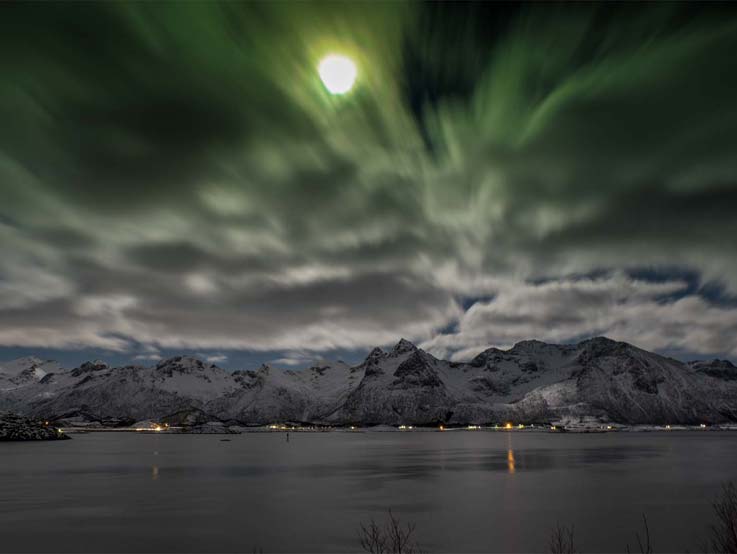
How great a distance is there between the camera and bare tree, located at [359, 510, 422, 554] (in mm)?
28997

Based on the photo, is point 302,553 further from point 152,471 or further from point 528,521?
point 152,471

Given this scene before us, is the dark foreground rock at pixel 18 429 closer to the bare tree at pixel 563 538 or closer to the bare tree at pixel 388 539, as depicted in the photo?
the bare tree at pixel 388 539

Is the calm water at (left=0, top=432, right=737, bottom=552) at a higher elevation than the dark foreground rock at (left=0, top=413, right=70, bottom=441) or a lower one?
lower

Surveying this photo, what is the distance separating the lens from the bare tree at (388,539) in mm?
28997

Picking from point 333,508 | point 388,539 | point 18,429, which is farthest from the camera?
point 18,429

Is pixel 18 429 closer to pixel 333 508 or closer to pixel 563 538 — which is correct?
pixel 333 508

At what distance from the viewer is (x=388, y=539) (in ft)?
108

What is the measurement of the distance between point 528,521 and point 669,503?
1610 cm

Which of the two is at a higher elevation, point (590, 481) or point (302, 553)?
point (590, 481)

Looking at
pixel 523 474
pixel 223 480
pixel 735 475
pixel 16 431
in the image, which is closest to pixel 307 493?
pixel 223 480

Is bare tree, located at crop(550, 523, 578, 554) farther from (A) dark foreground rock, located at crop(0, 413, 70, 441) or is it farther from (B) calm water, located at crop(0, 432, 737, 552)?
(A) dark foreground rock, located at crop(0, 413, 70, 441)

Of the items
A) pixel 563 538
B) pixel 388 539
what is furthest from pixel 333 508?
A: pixel 563 538

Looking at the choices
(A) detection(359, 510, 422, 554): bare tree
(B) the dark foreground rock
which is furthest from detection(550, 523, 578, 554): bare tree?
(B) the dark foreground rock

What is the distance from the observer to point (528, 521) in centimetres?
A: 3872
